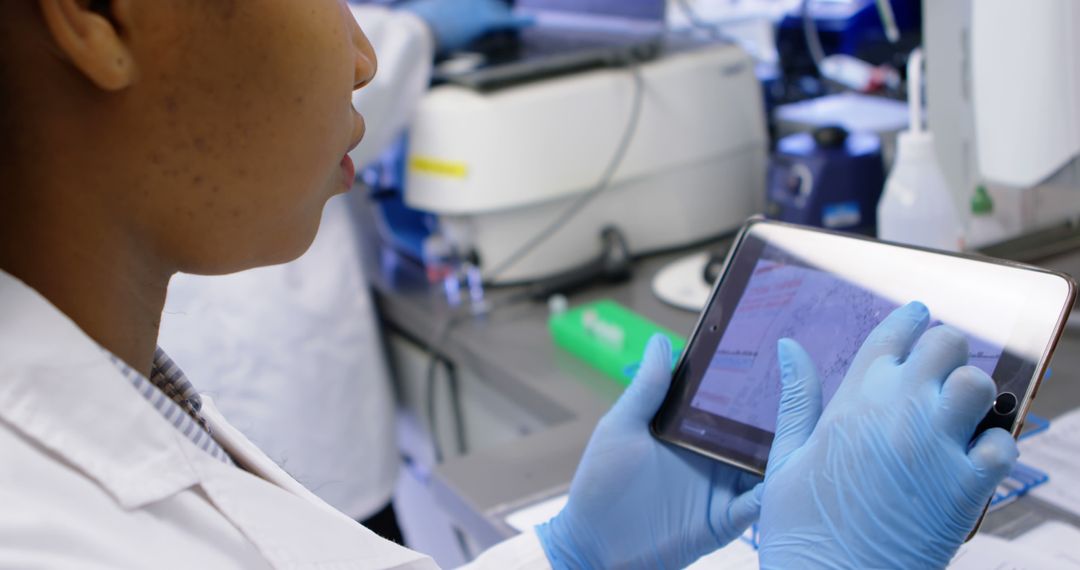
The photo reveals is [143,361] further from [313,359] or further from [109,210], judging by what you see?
[313,359]

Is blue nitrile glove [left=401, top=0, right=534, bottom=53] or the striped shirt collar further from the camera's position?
blue nitrile glove [left=401, top=0, right=534, bottom=53]

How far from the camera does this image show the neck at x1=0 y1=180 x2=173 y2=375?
528mm

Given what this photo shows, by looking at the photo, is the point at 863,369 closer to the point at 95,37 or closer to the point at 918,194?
the point at 95,37

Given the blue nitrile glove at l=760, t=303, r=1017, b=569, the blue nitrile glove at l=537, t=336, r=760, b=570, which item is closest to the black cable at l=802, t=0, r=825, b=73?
the blue nitrile glove at l=537, t=336, r=760, b=570

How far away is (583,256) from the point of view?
157 cm

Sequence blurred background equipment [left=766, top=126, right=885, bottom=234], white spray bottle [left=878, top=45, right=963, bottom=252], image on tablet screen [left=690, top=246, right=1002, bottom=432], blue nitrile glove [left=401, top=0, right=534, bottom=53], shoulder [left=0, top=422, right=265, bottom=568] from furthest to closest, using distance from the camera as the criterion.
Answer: blue nitrile glove [left=401, top=0, right=534, bottom=53] < blurred background equipment [left=766, top=126, right=885, bottom=234] < white spray bottle [left=878, top=45, right=963, bottom=252] < image on tablet screen [left=690, top=246, right=1002, bottom=432] < shoulder [left=0, top=422, right=265, bottom=568]

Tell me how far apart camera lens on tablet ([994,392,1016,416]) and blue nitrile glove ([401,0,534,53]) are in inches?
49.8

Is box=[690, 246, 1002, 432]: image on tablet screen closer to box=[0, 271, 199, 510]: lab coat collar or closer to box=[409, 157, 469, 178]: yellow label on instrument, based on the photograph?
box=[0, 271, 199, 510]: lab coat collar

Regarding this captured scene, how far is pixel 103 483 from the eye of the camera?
0.51m

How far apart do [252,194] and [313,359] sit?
982 mm

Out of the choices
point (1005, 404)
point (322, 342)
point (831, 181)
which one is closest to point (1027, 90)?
point (831, 181)

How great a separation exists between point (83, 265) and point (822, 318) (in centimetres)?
52

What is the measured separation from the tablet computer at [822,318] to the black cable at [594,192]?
2.25 ft

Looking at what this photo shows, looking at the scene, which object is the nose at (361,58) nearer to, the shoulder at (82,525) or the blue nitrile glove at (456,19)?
the shoulder at (82,525)
